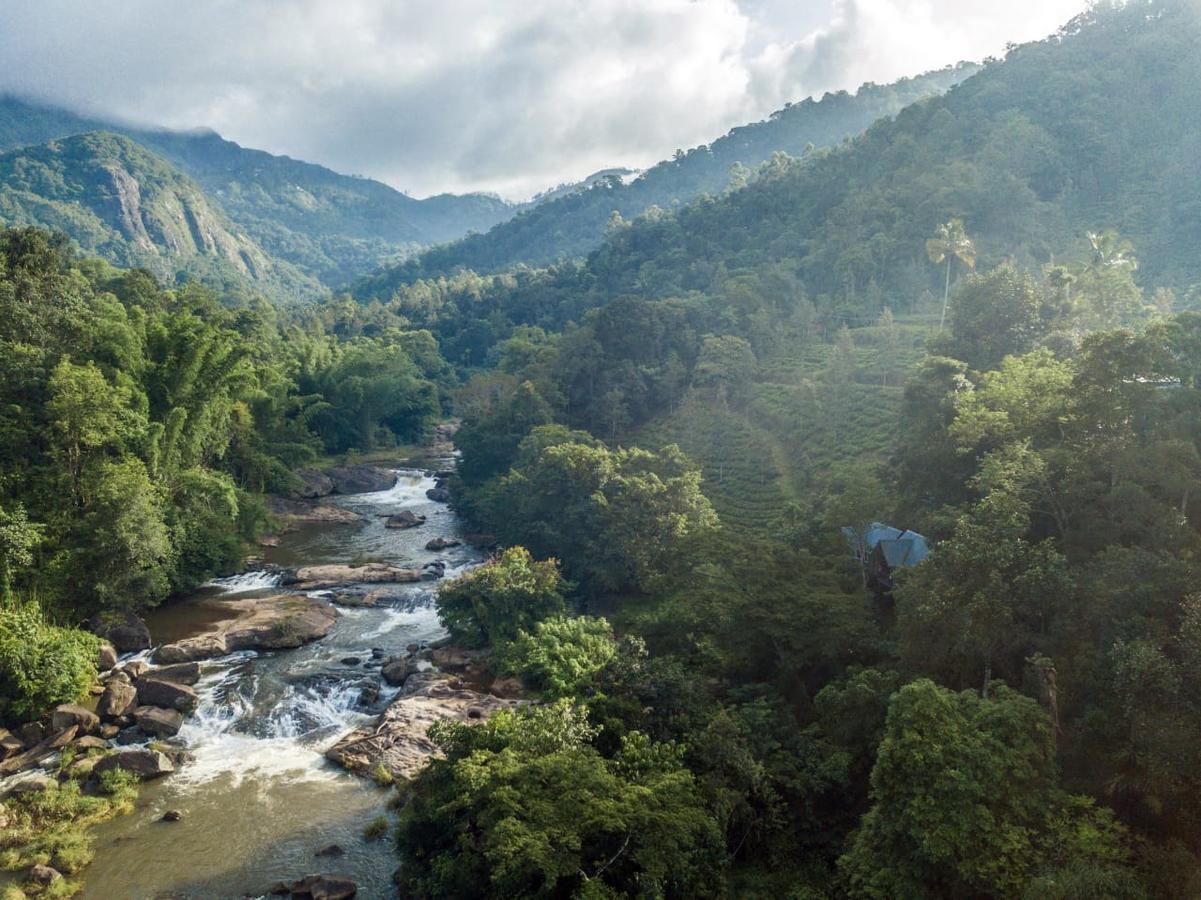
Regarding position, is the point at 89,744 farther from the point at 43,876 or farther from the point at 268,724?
the point at 43,876

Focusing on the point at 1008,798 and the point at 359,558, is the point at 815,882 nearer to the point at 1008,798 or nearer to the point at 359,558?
the point at 1008,798

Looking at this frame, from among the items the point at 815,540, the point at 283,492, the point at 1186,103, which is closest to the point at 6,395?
the point at 283,492

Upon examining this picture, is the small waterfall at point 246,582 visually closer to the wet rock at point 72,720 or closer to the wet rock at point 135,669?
the wet rock at point 135,669

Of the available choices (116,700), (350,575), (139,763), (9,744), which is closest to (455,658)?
(139,763)

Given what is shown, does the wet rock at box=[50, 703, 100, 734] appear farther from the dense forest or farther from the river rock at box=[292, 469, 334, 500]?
the river rock at box=[292, 469, 334, 500]

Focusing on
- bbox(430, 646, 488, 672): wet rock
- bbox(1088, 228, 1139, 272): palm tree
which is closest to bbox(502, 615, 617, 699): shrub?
bbox(430, 646, 488, 672): wet rock

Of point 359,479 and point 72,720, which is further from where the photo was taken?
point 359,479

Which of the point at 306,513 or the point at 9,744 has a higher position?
the point at 306,513

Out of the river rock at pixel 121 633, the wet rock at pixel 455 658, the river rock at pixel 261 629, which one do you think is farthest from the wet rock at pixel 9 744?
the wet rock at pixel 455 658
